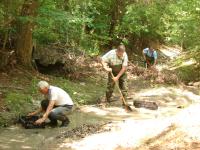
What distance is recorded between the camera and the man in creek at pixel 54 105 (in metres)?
9.93

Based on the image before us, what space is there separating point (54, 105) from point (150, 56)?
33.9 feet

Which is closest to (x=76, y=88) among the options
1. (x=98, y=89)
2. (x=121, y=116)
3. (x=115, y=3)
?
(x=98, y=89)

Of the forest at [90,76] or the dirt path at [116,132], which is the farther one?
the forest at [90,76]

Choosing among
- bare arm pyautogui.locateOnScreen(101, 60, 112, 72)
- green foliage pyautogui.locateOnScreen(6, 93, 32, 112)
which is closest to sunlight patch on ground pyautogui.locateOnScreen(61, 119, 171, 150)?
green foliage pyautogui.locateOnScreen(6, 93, 32, 112)

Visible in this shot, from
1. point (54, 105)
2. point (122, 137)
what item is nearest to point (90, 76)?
point (54, 105)

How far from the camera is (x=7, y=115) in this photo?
10.7 m

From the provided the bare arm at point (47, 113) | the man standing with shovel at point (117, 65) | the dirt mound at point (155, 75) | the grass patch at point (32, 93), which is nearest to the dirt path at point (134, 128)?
the man standing with shovel at point (117, 65)

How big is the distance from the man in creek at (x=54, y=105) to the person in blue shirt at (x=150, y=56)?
32.2ft

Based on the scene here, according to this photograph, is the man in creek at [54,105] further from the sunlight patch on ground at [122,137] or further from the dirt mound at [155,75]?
the dirt mound at [155,75]

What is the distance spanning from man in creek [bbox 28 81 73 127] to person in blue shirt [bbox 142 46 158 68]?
32.2ft

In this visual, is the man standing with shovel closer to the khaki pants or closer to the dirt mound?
the khaki pants

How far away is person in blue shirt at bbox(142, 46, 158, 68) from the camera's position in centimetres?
1973

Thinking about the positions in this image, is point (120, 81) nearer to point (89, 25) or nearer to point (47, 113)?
point (47, 113)

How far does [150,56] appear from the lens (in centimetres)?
1998
